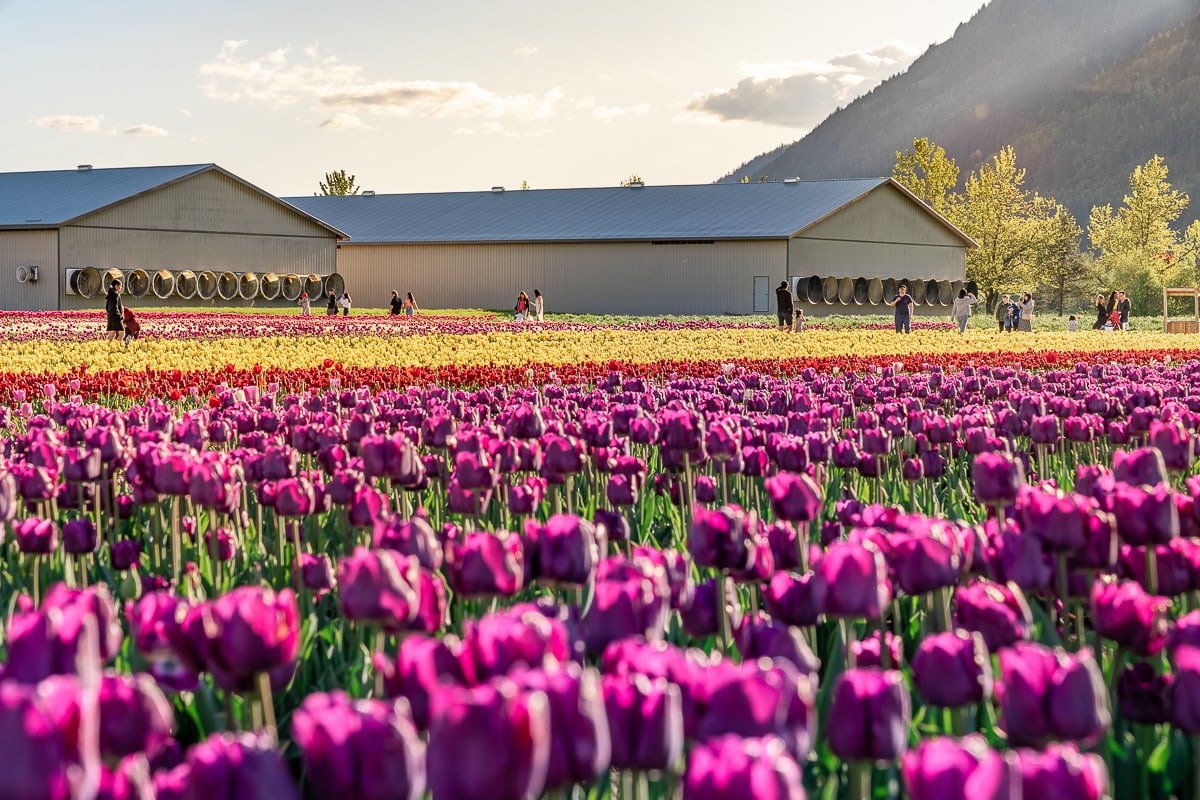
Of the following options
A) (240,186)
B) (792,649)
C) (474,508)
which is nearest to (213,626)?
(792,649)

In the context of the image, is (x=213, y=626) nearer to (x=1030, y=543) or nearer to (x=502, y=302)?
(x=1030, y=543)

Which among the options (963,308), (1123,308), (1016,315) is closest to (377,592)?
(963,308)

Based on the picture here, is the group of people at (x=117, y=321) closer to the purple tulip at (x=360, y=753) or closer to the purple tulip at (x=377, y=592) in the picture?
the purple tulip at (x=377, y=592)

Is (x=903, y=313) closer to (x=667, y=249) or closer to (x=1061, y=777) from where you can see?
(x=667, y=249)

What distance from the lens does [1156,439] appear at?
15.1 feet

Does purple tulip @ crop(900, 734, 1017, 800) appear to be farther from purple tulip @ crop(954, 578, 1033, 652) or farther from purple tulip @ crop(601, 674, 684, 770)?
purple tulip @ crop(954, 578, 1033, 652)

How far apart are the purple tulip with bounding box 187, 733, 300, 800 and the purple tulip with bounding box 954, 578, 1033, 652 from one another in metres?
1.53

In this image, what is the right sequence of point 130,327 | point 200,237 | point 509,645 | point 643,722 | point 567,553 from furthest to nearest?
point 200,237
point 130,327
point 567,553
point 509,645
point 643,722

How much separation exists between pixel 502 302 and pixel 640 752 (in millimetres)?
57415

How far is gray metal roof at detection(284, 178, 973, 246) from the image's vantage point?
184 ft

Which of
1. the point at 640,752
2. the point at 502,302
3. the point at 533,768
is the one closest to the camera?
the point at 533,768

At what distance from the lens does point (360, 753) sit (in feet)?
4.59

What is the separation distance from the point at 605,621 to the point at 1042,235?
7754 centimetres

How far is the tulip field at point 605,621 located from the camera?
1392 millimetres
